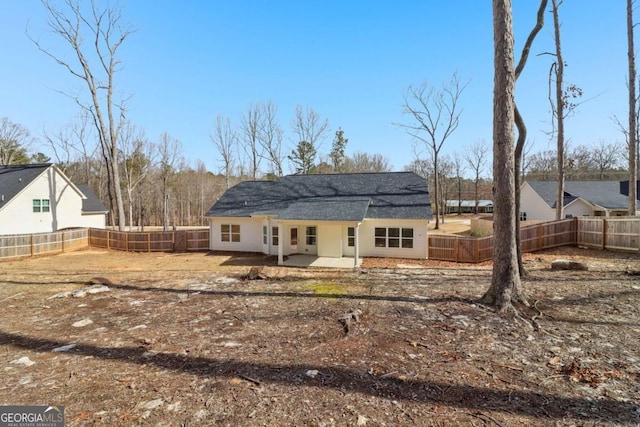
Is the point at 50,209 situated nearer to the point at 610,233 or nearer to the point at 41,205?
the point at 41,205

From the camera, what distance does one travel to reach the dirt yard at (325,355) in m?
3.29

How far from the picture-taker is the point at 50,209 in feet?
73.0

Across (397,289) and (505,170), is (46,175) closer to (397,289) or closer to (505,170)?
(397,289)

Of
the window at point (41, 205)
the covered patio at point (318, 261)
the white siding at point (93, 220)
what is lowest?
the covered patio at point (318, 261)

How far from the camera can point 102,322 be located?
247 inches

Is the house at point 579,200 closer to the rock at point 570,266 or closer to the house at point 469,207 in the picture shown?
the rock at point 570,266

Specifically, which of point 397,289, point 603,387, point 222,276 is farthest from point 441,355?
point 222,276

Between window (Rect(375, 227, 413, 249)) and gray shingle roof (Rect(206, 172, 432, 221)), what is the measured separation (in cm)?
80

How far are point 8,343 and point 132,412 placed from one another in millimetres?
3945

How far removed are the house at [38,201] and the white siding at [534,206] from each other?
4122 cm

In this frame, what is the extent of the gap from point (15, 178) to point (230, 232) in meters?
17.3

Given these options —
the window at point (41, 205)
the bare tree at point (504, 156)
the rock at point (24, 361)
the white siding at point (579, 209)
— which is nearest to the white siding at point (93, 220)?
the window at point (41, 205)

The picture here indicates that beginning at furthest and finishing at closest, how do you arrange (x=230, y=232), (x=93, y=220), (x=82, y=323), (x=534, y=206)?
1. (x=534, y=206)
2. (x=93, y=220)
3. (x=230, y=232)
4. (x=82, y=323)

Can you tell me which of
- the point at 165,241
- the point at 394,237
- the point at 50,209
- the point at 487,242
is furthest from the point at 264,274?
the point at 50,209
